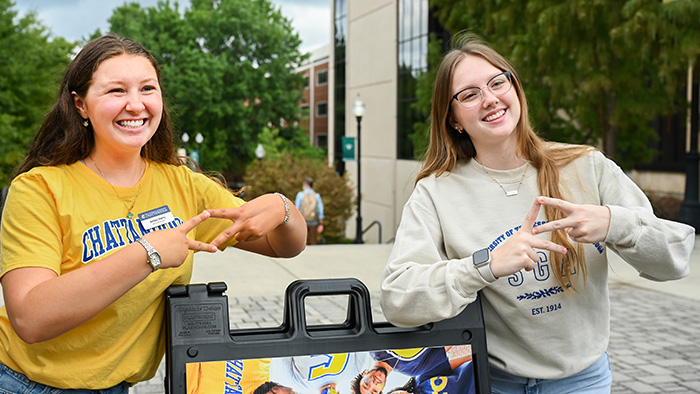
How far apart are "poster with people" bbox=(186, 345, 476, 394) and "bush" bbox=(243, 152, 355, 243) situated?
19.4 meters

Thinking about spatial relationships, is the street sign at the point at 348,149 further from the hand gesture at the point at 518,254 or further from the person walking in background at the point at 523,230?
the hand gesture at the point at 518,254

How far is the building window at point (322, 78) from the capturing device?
53.8 m

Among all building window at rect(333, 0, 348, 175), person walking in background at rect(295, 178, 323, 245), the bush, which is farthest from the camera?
building window at rect(333, 0, 348, 175)

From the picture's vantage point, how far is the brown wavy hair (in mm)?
1966

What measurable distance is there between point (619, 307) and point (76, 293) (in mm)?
7565

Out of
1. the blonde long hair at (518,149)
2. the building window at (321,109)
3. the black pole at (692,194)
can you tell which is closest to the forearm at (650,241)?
the blonde long hair at (518,149)

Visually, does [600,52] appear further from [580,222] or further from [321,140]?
[321,140]

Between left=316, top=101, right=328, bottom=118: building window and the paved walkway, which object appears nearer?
the paved walkway

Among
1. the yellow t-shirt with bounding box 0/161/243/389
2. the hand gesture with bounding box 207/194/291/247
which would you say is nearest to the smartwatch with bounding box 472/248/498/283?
the hand gesture with bounding box 207/194/291/247

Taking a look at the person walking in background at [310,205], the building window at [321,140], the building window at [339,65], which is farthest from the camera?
the building window at [321,140]

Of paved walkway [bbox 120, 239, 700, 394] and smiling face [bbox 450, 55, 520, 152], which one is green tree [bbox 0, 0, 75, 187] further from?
smiling face [bbox 450, 55, 520, 152]

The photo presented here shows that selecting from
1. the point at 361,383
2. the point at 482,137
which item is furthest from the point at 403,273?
the point at 482,137

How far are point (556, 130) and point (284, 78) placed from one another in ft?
95.2

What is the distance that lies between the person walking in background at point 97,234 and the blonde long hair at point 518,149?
1.87ft
